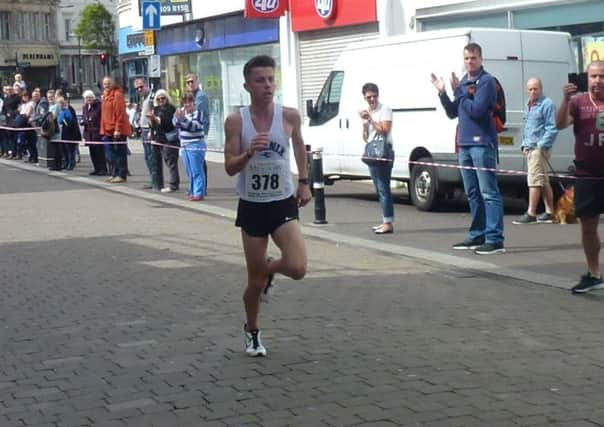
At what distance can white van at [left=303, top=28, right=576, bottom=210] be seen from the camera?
15719mm

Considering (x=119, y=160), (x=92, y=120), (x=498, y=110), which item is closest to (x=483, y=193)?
(x=498, y=110)

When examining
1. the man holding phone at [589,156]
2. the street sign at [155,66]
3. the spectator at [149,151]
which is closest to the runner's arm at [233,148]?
the man holding phone at [589,156]

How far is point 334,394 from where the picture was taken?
6.31m

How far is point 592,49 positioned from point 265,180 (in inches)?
452

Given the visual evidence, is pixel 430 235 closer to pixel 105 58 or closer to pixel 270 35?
pixel 270 35

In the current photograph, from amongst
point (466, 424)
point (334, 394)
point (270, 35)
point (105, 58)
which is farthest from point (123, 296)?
point (105, 58)

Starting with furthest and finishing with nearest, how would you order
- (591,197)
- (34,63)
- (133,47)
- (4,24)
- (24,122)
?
(34,63) < (4,24) < (133,47) < (24,122) < (591,197)

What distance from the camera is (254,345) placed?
7.29 metres

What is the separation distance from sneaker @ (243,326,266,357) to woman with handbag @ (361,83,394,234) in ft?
20.6

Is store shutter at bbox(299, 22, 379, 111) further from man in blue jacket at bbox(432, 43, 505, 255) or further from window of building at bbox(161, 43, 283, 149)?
man in blue jacket at bbox(432, 43, 505, 255)

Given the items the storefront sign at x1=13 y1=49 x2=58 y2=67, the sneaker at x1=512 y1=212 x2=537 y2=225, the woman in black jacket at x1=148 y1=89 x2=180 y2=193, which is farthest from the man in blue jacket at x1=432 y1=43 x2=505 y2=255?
the storefront sign at x1=13 y1=49 x2=58 y2=67

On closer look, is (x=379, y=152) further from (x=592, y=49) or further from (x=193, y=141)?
(x=592, y=49)

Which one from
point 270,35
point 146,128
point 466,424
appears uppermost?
point 270,35

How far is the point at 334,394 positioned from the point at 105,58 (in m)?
39.8
